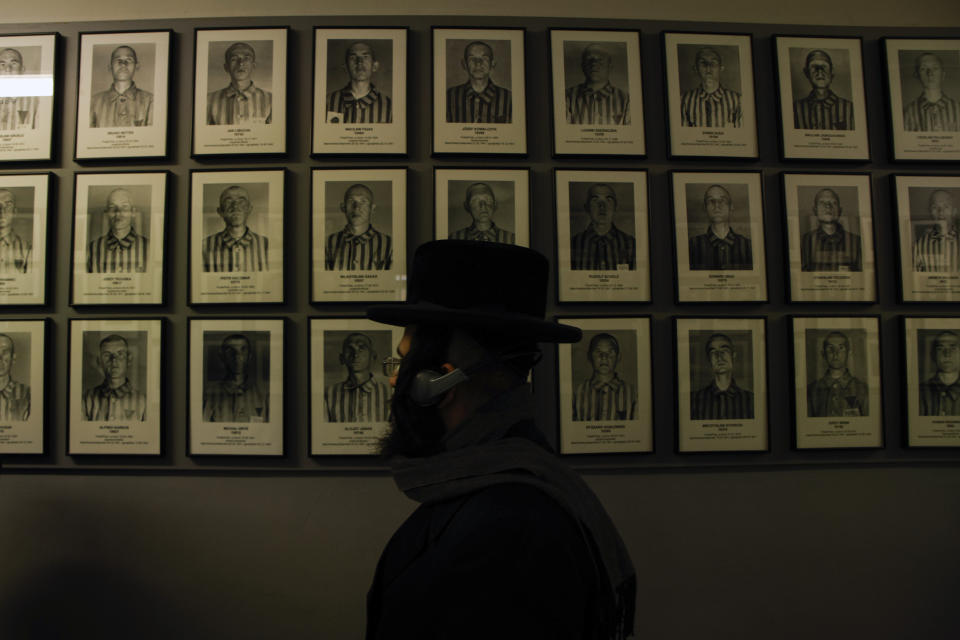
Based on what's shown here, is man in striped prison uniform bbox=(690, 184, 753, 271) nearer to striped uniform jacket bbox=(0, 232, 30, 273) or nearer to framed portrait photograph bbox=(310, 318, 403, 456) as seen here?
framed portrait photograph bbox=(310, 318, 403, 456)

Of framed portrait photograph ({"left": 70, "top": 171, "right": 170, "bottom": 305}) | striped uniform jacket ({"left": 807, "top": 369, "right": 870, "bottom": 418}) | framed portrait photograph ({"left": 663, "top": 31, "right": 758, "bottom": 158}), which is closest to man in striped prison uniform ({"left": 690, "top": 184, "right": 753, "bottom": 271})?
framed portrait photograph ({"left": 663, "top": 31, "right": 758, "bottom": 158})

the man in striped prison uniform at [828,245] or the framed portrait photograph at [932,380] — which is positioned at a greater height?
the man in striped prison uniform at [828,245]

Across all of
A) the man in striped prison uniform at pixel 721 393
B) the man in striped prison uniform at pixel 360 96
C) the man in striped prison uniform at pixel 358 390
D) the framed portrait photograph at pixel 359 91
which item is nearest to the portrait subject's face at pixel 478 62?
the framed portrait photograph at pixel 359 91

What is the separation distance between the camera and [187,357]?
8.02 feet

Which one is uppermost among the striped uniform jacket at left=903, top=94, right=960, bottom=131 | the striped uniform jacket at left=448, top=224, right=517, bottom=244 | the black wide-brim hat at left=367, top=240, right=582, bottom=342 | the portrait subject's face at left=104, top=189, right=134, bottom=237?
the striped uniform jacket at left=903, top=94, right=960, bottom=131

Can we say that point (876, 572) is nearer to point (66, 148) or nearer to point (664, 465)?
point (664, 465)

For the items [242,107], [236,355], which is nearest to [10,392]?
[236,355]

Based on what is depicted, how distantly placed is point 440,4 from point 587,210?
1.22 m

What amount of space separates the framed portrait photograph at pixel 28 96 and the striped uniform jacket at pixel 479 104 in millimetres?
1870

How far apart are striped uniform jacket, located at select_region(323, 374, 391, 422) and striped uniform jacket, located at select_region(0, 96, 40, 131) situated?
6.24 ft

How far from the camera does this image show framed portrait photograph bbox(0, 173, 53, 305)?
2482 mm

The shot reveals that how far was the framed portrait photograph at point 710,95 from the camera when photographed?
2.53 metres

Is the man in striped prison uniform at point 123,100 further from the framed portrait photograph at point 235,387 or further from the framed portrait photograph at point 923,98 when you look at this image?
the framed portrait photograph at point 923,98

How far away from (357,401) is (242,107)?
4.80 feet
